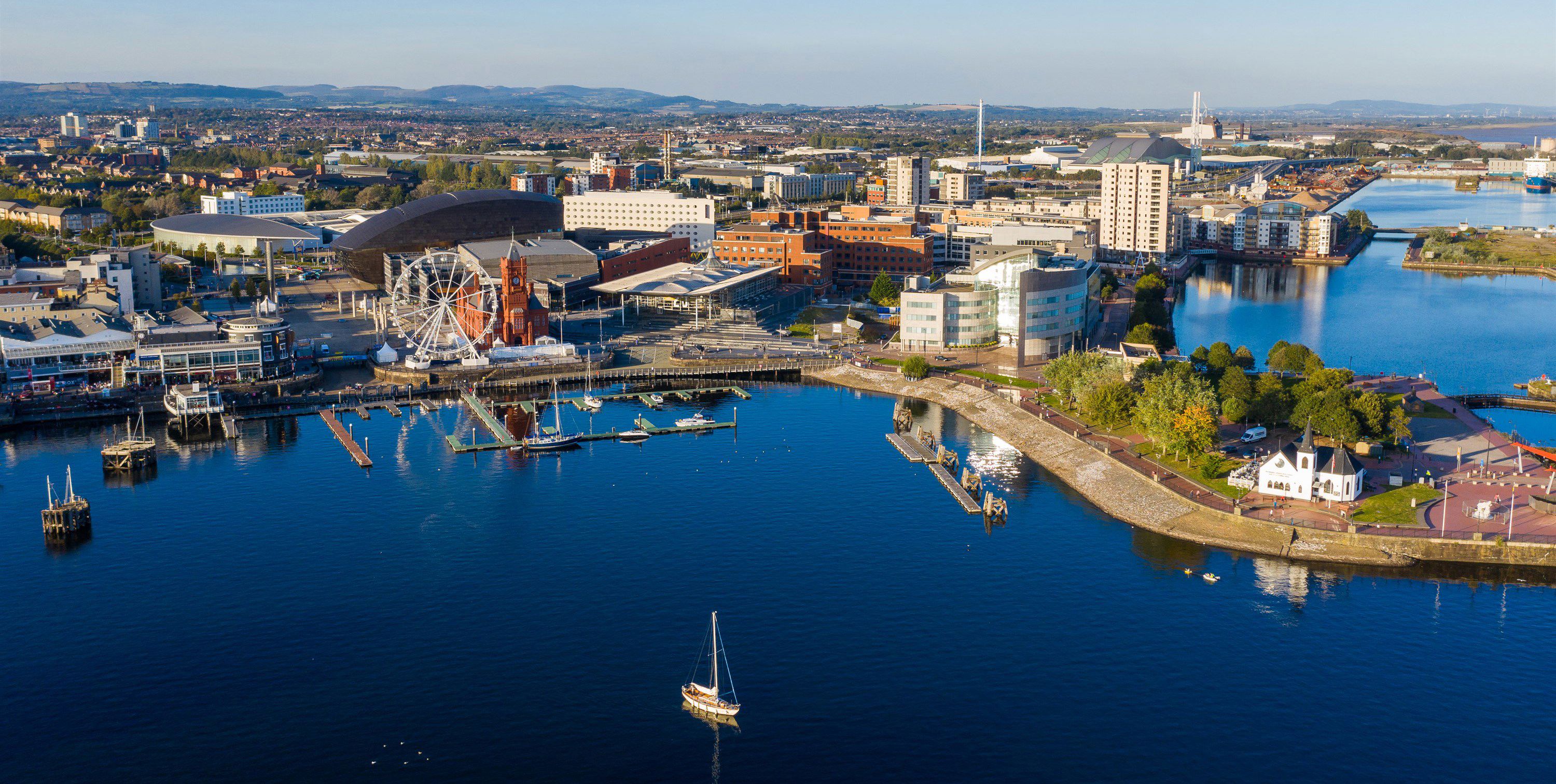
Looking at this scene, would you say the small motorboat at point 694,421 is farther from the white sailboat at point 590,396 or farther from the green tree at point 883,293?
the green tree at point 883,293

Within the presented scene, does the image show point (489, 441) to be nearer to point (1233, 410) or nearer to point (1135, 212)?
point (1233, 410)

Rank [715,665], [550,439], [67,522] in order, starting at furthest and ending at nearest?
[550,439], [67,522], [715,665]

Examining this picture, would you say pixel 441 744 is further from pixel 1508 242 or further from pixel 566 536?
pixel 1508 242

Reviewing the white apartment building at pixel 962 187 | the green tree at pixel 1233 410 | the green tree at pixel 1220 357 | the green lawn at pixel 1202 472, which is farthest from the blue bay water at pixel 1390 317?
the white apartment building at pixel 962 187

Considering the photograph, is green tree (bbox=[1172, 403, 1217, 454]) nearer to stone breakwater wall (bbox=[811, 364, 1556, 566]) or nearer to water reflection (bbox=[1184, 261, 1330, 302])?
stone breakwater wall (bbox=[811, 364, 1556, 566])

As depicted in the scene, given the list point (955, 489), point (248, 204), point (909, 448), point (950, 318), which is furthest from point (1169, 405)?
point (248, 204)

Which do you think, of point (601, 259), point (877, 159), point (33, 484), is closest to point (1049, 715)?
point (33, 484)
